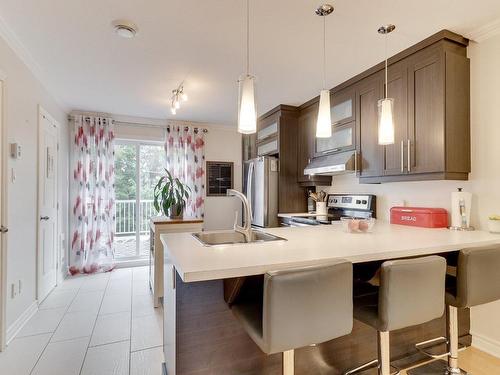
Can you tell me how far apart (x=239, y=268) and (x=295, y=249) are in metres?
0.45

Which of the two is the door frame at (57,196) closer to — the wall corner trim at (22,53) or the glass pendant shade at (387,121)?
the wall corner trim at (22,53)

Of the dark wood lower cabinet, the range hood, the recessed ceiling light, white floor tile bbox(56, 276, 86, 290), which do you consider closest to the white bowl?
the dark wood lower cabinet

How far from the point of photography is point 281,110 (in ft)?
12.9

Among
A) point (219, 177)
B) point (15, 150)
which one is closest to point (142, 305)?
point (15, 150)

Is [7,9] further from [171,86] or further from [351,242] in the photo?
[351,242]

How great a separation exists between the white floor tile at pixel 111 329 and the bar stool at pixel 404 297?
199 cm

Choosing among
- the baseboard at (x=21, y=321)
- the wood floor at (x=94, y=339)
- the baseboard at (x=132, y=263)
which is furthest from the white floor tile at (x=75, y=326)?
the baseboard at (x=132, y=263)

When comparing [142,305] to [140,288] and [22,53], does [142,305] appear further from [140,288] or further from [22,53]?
[22,53]

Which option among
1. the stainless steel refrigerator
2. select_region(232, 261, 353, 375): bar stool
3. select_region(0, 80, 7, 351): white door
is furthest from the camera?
the stainless steel refrigerator

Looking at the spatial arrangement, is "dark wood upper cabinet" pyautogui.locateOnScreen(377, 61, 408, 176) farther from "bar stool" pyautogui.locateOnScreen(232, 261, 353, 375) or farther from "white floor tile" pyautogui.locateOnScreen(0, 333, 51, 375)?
"white floor tile" pyautogui.locateOnScreen(0, 333, 51, 375)

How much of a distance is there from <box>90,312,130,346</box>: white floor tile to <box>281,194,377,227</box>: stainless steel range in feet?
6.86

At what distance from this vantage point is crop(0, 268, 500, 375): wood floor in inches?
75.6

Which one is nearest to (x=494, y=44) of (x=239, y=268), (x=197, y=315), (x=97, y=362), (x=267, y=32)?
(x=267, y=32)

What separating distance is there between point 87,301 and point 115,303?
349 millimetres
